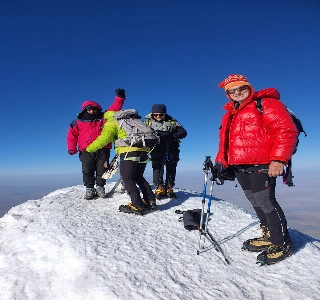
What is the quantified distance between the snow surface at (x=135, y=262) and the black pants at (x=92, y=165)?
61.2 inches

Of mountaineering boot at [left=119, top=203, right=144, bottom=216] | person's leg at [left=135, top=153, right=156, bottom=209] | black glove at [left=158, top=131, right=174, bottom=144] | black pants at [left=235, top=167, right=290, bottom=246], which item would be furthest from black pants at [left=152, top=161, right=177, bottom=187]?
black pants at [left=235, top=167, right=290, bottom=246]

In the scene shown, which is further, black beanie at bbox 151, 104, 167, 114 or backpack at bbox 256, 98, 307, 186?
Result: black beanie at bbox 151, 104, 167, 114

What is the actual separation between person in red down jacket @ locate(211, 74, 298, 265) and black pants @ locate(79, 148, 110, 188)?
13.5 feet

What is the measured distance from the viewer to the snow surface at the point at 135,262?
2859 millimetres

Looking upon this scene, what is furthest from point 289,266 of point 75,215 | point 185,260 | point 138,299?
point 75,215

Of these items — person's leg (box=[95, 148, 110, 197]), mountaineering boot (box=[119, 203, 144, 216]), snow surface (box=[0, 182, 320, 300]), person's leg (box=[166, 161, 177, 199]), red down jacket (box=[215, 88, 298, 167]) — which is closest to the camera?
snow surface (box=[0, 182, 320, 300])

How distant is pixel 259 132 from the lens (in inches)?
140

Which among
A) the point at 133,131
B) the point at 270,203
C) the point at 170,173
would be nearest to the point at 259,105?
the point at 270,203

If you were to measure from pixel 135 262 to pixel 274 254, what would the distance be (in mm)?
2148

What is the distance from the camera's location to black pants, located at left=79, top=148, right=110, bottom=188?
6848 millimetres

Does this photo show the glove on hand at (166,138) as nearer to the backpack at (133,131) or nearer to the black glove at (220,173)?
the backpack at (133,131)

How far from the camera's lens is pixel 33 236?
4273 millimetres

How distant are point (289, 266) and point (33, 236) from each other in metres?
4.38

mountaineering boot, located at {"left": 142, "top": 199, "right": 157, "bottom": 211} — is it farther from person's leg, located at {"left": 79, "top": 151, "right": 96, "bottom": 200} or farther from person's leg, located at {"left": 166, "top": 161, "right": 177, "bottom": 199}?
person's leg, located at {"left": 79, "top": 151, "right": 96, "bottom": 200}
